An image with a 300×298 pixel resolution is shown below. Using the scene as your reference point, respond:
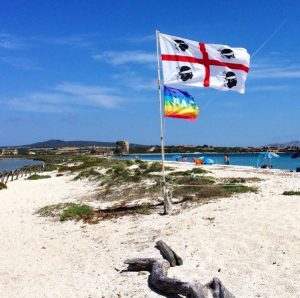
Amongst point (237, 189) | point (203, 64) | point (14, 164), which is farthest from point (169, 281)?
point (14, 164)

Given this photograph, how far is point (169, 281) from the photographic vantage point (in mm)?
8953

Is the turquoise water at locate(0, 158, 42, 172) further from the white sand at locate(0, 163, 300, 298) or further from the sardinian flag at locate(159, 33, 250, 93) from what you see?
the sardinian flag at locate(159, 33, 250, 93)

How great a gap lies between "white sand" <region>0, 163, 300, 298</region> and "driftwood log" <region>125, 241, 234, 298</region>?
0.21 m

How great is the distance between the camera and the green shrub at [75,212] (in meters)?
17.7

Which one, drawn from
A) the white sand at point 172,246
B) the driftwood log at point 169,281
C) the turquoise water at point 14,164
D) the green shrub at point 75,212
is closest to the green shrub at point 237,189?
the white sand at point 172,246

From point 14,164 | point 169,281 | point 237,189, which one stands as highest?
point 237,189

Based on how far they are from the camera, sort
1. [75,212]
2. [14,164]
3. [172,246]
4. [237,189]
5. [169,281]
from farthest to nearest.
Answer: [14,164] → [237,189] → [75,212] → [172,246] → [169,281]

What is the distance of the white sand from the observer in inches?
375

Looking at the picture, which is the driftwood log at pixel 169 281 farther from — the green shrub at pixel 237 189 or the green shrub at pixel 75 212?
the green shrub at pixel 237 189

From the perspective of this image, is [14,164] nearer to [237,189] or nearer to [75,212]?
[75,212]

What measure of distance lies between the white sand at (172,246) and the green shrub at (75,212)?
24.4 inches

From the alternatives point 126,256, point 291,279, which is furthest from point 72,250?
point 291,279

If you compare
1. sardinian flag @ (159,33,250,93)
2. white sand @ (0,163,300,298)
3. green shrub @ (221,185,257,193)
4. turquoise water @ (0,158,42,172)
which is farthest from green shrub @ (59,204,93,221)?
turquoise water @ (0,158,42,172)

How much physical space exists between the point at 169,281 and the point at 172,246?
2821 mm
